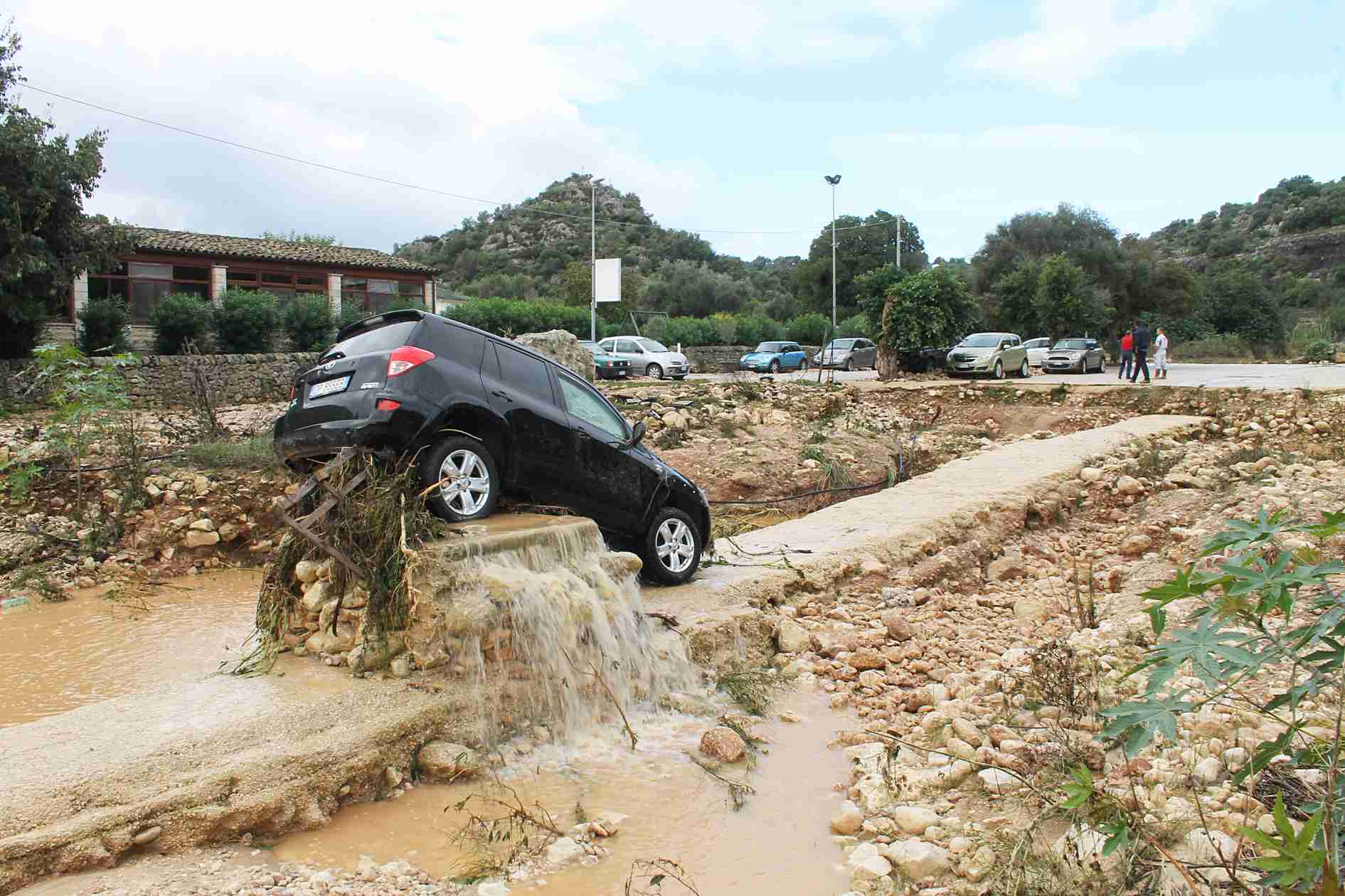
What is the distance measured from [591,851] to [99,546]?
976cm

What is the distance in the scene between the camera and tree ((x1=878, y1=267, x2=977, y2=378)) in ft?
103

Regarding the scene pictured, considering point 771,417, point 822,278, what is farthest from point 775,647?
point 822,278

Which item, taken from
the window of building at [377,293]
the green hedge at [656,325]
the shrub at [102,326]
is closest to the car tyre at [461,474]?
the shrub at [102,326]

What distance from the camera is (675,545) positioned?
28.9 ft

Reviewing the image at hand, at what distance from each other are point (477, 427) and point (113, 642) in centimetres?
475

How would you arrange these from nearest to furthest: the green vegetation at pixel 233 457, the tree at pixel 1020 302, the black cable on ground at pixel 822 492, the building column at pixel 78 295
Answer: the green vegetation at pixel 233 457 → the black cable on ground at pixel 822 492 → the building column at pixel 78 295 → the tree at pixel 1020 302

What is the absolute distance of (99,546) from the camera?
39.6 feet

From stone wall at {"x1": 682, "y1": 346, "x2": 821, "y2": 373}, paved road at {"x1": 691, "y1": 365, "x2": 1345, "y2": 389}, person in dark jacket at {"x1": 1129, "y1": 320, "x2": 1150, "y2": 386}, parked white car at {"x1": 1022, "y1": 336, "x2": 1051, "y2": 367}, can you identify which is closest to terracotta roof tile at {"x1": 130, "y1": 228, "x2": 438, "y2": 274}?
stone wall at {"x1": 682, "y1": 346, "x2": 821, "y2": 373}

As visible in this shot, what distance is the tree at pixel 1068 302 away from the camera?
41781 mm

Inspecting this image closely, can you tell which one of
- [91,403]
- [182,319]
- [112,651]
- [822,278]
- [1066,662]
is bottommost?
[112,651]

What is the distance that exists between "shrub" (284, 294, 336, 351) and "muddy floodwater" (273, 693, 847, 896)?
85.4ft

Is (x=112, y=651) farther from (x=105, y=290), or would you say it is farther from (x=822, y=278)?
(x=822, y=278)

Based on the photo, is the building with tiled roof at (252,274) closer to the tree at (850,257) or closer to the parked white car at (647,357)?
the parked white car at (647,357)

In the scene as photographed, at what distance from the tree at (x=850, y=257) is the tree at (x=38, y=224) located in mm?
50654
